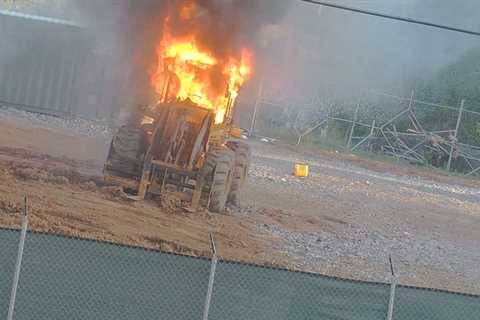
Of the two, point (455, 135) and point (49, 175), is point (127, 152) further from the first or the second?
point (455, 135)

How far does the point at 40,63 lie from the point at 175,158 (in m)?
15.8

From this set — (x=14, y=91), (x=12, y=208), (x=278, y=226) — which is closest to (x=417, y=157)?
(x=14, y=91)

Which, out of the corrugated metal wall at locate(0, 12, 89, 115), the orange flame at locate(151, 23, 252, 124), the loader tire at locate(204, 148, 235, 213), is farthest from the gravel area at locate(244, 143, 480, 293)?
the corrugated metal wall at locate(0, 12, 89, 115)

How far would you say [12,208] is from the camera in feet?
45.9

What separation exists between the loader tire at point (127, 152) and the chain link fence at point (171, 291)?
878 centimetres

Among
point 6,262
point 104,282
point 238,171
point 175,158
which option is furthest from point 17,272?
point 238,171

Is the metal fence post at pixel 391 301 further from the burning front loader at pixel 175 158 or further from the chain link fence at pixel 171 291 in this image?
the burning front loader at pixel 175 158

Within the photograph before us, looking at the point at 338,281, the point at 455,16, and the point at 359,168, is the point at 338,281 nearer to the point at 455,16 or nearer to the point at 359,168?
the point at 455,16

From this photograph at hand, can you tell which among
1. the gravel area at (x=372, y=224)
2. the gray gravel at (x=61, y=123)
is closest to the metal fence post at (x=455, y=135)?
the gravel area at (x=372, y=224)

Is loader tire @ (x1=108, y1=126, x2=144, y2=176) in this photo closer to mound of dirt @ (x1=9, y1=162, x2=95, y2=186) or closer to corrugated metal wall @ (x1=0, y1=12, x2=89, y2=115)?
mound of dirt @ (x1=9, y1=162, x2=95, y2=186)

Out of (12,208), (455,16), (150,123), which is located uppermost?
(455,16)

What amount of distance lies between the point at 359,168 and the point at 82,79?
11.1 metres

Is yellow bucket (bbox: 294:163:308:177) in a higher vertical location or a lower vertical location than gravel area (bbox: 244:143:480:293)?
higher

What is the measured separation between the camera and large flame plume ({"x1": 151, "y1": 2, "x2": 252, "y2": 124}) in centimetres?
1848
